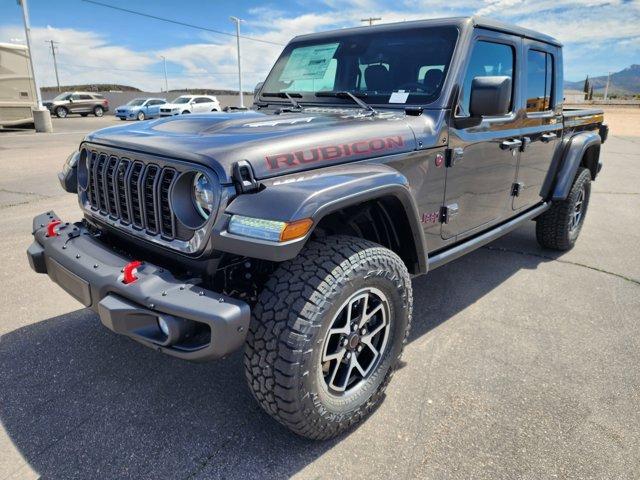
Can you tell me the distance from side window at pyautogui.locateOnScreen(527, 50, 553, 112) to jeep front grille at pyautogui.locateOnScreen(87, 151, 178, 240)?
2.96 metres

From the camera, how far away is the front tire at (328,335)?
1896mm

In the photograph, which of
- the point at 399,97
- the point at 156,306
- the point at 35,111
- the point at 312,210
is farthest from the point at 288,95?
the point at 35,111

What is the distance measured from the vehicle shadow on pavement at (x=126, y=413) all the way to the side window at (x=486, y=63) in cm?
158

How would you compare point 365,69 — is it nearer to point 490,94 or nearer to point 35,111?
point 490,94

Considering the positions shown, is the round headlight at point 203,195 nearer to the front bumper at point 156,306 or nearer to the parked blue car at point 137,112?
the front bumper at point 156,306

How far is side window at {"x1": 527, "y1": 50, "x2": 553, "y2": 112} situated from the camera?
12.3 ft

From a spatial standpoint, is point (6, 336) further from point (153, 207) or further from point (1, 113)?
point (1, 113)

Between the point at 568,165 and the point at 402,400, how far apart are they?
3034mm

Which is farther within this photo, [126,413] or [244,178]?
[126,413]

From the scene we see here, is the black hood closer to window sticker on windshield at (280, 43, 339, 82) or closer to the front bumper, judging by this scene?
the front bumper

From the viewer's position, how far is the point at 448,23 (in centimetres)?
301

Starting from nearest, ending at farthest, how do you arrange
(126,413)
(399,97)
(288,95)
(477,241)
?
(126,413)
(399,97)
(477,241)
(288,95)

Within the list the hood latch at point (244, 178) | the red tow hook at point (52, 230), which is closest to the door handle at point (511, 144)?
the hood latch at point (244, 178)

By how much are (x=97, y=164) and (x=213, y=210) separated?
1.07m
